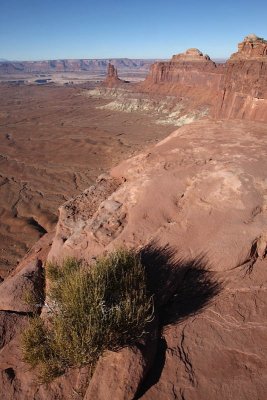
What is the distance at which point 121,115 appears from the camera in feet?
200

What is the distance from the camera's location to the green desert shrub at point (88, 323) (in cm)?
423

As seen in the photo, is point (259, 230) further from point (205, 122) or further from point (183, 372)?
point (205, 122)

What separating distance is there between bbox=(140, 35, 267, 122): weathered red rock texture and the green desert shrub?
48.3 ft

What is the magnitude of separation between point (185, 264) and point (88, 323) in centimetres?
217

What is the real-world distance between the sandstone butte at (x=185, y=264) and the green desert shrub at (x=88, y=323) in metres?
0.26

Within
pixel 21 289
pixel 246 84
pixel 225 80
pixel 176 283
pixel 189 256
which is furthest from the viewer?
pixel 225 80

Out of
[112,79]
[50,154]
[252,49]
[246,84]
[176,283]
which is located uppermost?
[252,49]

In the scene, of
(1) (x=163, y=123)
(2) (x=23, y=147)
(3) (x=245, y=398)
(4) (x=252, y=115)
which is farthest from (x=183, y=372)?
(1) (x=163, y=123)

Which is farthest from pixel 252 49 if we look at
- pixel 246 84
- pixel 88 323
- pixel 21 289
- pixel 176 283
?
pixel 88 323

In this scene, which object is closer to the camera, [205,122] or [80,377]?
→ [80,377]

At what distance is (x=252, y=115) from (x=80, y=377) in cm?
1845

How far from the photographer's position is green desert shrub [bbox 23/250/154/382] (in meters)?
4.23

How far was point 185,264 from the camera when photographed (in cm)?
579

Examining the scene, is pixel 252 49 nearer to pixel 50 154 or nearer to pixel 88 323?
pixel 50 154
